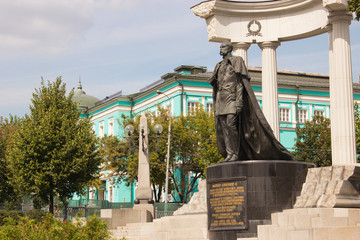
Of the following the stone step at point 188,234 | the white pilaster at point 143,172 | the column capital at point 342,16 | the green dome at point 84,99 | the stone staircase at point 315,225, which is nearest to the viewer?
the stone staircase at point 315,225

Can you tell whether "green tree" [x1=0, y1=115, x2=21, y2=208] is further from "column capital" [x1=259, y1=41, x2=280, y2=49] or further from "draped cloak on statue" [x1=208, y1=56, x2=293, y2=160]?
"draped cloak on statue" [x1=208, y1=56, x2=293, y2=160]

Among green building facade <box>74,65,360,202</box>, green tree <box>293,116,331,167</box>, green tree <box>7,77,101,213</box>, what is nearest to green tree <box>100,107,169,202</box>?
green building facade <box>74,65,360,202</box>

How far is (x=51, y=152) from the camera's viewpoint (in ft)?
116

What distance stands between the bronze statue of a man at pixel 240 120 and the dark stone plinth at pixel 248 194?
2.27 ft

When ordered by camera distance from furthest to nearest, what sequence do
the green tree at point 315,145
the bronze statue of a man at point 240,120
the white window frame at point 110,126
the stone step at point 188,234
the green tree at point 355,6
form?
the white window frame at point 110,126 → the green tree at point 315,145 → the green tree at point 355,6 → the stone step at point 188,234 → the bronze statue of a man at point 240,120

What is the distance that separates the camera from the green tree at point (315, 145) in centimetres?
4594

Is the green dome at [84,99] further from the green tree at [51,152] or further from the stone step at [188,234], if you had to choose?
the stone step at [188,234]

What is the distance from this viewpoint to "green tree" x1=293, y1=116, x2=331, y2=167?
151 ft

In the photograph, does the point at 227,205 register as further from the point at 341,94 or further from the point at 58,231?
the point at 341,94

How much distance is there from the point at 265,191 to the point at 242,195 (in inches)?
21.4

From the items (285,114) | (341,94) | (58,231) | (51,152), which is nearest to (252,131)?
(58,231)

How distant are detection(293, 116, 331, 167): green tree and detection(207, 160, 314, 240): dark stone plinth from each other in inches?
1229

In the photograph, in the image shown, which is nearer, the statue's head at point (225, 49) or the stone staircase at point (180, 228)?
the stone staircase at point (180, 228)

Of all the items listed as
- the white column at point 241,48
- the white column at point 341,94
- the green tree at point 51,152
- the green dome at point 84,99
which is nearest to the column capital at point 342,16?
the white column at point 341,94
